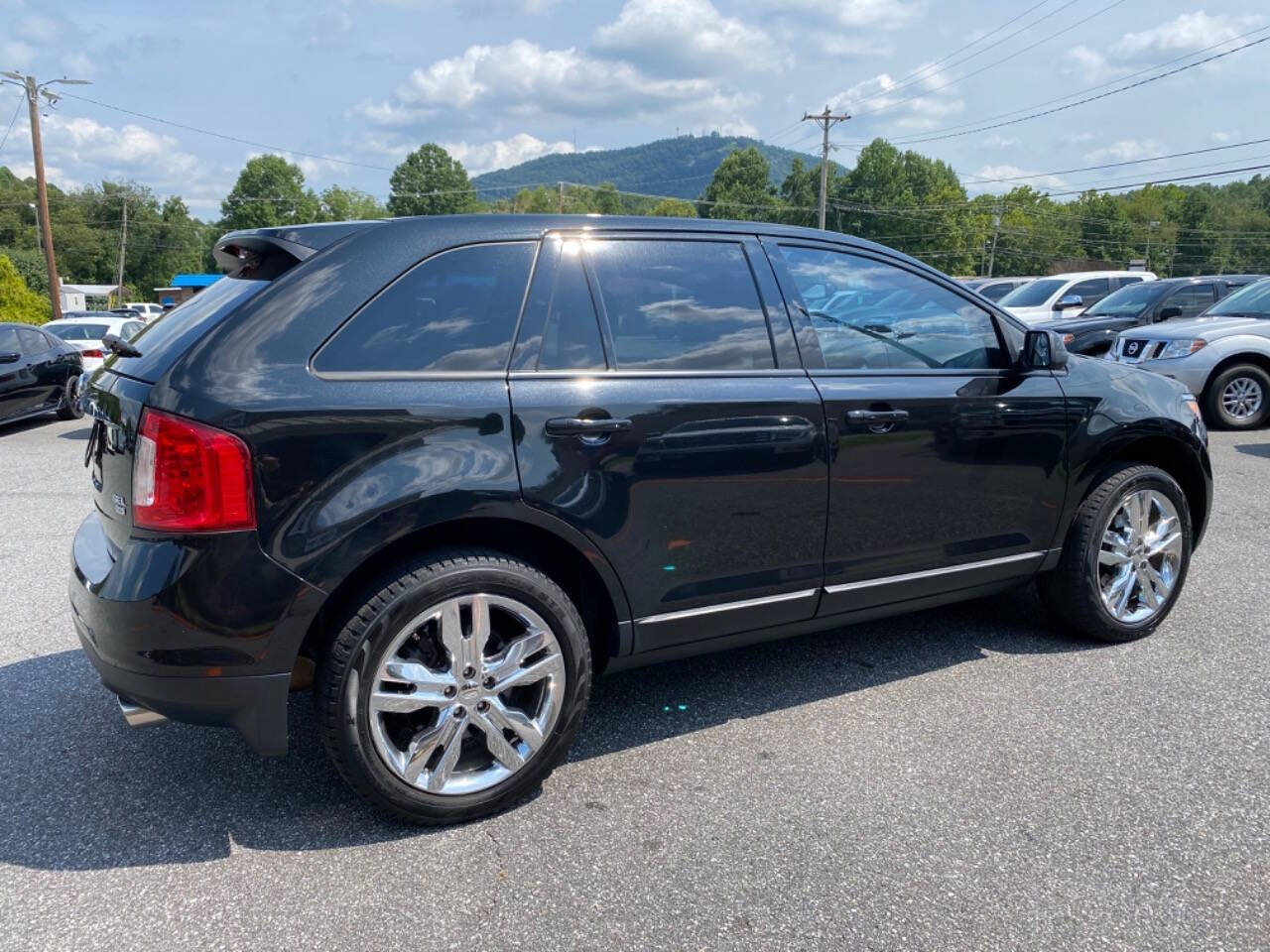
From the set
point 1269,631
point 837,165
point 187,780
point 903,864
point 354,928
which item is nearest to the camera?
point 354,928

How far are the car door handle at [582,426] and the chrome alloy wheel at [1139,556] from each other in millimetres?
2378

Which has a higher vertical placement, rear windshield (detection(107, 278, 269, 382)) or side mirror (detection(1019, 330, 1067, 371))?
rear windshield (detection(107, 278, 269, 382))

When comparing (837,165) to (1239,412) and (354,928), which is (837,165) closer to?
(1239,412)

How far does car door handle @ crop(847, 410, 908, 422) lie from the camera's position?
3223 mm

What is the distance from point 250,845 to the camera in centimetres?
260

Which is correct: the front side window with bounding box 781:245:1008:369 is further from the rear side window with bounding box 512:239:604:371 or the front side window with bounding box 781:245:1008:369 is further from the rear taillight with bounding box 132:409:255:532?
the rear taillight with bounding box 132:409:255:532

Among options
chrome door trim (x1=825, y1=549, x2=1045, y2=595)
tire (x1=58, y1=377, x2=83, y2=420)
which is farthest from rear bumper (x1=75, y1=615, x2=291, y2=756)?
tire (x1=58, y1=377, x2=83, y2=420)

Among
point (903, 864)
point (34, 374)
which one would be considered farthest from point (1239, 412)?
point (34, 374)

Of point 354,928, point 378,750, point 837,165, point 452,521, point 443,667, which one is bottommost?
point 354,928

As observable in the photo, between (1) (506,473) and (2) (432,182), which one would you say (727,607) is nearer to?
(1) (506,473)

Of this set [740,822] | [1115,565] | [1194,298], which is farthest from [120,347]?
[1194,298]

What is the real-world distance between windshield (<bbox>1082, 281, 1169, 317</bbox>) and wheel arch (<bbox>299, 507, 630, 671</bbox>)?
41.1 ft

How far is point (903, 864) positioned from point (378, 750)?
1483mm

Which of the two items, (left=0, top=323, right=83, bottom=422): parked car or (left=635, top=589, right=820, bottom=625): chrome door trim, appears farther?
(left=0, top=323, right=83, bottom=422): parked car
